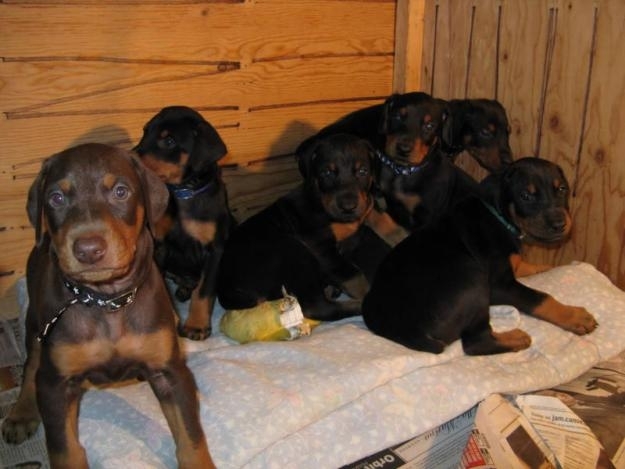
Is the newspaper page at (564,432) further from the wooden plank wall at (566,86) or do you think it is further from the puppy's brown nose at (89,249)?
the puppy's brown nose at (89,249)

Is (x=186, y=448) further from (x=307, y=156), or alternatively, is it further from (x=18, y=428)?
(x=307, y=156)

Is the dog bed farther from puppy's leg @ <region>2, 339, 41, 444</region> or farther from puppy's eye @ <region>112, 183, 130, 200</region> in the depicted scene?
puppy's eye @ <region>112, 183, 130, 200</region>

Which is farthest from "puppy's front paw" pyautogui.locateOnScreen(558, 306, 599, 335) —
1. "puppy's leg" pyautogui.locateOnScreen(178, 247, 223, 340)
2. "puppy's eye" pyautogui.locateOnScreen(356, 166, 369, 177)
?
"puppy's leg" pyautogui.locateOnScreen(178, 247, 223, 340)

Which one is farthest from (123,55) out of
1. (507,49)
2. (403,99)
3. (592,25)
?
(592,25)

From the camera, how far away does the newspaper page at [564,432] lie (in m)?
2.62

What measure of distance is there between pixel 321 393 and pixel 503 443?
745mm

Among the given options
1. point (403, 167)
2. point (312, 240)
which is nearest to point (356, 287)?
point (312, 240)

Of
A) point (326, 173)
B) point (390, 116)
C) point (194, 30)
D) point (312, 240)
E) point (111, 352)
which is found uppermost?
point (194, 30)

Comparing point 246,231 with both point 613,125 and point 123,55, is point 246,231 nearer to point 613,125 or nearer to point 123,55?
point 123,55

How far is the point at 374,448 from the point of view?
2.73m

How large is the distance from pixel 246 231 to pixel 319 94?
131 cm

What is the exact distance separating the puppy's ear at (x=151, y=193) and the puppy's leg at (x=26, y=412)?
92 cm

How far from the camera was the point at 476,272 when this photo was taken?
10.3 ft

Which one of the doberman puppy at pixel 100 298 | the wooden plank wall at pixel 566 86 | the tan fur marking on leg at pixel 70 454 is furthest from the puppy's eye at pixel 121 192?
the wooden plank wall at pixel 566 86
